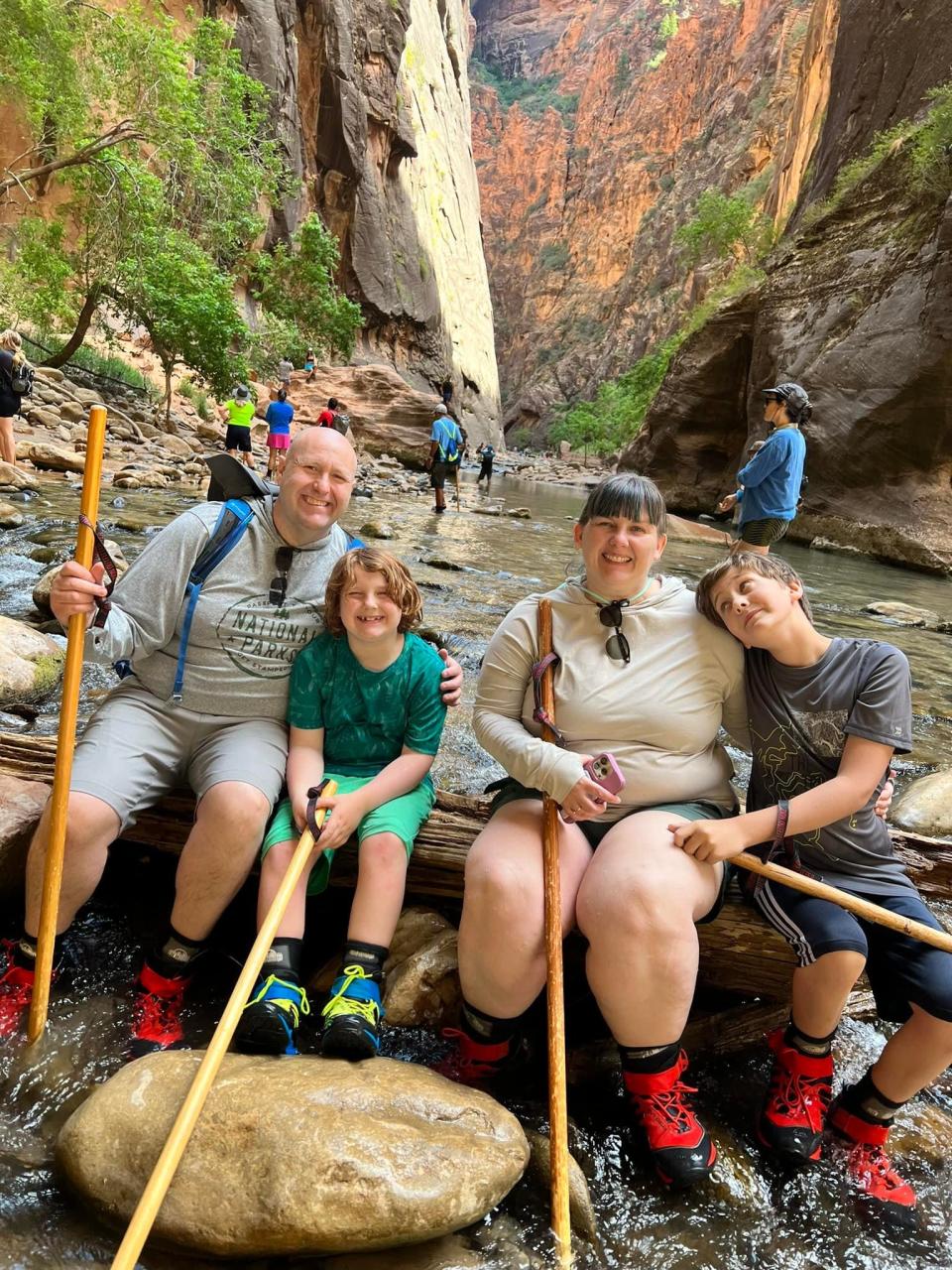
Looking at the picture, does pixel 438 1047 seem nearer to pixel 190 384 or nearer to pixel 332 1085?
pixel 332 1085

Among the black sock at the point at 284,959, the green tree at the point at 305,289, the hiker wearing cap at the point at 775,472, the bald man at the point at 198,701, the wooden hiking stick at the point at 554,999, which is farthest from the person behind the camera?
the green tree at the point at 305,289

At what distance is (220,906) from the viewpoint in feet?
6.49

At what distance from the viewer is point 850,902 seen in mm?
1772

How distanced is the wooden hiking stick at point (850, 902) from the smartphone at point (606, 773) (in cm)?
32

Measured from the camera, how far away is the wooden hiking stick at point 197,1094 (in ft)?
3.85

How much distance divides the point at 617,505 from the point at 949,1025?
1.43m

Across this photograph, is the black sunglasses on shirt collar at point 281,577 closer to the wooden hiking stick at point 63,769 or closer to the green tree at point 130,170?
the wooden hiking stick at point 63,769

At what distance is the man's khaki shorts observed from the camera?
2.06 m

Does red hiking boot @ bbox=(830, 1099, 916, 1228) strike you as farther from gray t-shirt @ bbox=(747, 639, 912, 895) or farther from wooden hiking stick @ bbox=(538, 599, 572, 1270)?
wooden hiking stick @ bbox=(538, 599, 572, 1270)

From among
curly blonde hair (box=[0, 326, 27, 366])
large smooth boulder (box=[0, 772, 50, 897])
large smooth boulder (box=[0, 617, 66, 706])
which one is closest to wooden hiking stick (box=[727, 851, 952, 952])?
large smooth boulder (box=[0, 772, 50, 897])

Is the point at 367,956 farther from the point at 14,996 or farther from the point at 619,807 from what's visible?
the point at 14,996

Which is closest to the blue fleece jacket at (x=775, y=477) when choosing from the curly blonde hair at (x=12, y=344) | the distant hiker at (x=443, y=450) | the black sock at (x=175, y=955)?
the black sock at (x=175, y=955)

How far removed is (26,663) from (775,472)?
572cm

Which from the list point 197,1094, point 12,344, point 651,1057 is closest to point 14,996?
point 197,1094
